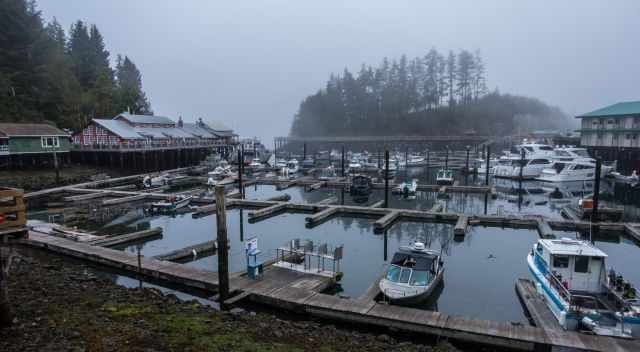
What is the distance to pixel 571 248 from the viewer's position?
12.9 m

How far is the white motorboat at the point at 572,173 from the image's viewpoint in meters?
44.6

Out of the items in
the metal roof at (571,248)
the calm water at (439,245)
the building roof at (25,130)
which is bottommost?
the calm water at (439,245)

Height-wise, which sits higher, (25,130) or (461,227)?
(25,130)

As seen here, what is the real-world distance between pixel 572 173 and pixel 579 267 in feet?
126

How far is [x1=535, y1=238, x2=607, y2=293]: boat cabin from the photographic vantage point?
40.0 ft

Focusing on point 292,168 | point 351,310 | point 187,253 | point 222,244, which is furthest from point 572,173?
point 222,244

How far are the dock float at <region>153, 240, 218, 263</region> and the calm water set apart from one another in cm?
55

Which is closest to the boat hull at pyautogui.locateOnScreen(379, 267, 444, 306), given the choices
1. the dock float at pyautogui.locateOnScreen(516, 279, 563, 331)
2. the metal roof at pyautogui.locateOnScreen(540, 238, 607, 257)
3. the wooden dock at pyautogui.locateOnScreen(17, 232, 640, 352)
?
the wooden dock at pyautogui.locateOnScreen(17, 232, 640, 352)

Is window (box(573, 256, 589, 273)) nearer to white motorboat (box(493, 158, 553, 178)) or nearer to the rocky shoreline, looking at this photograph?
the rocky shoreline

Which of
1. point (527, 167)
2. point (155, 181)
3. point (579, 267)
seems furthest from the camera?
point (527, 167)

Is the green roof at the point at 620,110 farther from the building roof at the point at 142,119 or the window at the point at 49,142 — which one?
the window at the point at 49,142

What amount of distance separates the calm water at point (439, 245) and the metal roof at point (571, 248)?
7.69 ft

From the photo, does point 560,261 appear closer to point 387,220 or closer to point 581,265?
point 581,265

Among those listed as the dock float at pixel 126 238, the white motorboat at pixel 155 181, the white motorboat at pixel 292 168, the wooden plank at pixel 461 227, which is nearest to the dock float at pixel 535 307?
the wooden plank at pixel 461 227
